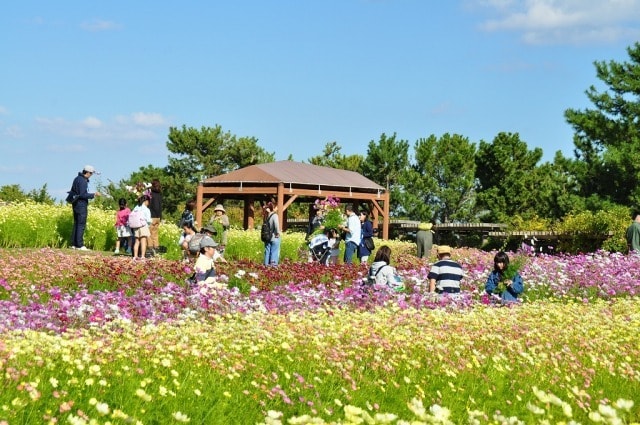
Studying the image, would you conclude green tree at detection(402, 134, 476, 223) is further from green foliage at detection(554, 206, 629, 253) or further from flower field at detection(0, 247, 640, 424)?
flower field at detection(0, 247, 640, 424)

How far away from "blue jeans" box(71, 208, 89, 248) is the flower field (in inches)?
320

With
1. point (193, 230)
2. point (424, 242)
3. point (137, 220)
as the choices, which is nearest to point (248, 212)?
point (424, 242)

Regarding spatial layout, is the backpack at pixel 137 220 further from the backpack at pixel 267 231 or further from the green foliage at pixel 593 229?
the green foliage at pixel 593 229

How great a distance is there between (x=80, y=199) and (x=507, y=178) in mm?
26571

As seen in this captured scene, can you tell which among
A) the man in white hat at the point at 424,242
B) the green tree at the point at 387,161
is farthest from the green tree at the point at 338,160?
the man in white hat at the point at 424,242

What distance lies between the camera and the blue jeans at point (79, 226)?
63.7 ft

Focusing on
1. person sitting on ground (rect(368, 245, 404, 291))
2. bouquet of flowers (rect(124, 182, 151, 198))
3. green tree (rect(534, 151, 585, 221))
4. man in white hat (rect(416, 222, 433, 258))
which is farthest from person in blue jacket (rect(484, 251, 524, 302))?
green tree (rect(534, 151, 585, 221))

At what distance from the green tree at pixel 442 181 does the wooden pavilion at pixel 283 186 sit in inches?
266

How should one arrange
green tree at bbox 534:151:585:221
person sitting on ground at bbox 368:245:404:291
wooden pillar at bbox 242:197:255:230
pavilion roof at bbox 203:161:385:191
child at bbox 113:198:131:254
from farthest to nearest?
1. green tree at bbox 534:151:585:221
2. wooden pillar at bbox 242:197:255:230
3. pavilion roof at bbox 203:161:385:191
4. child at bbox 113:198:131:254
5. person sitting on ground at bbox 368:245:404:291

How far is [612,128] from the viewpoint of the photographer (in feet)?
115

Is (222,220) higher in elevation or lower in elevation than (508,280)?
higher

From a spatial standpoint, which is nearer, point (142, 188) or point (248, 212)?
point (142, 188)

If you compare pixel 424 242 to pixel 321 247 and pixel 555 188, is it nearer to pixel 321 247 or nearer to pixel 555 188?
pixel 321 247

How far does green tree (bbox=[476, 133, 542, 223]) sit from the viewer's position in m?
41.7
